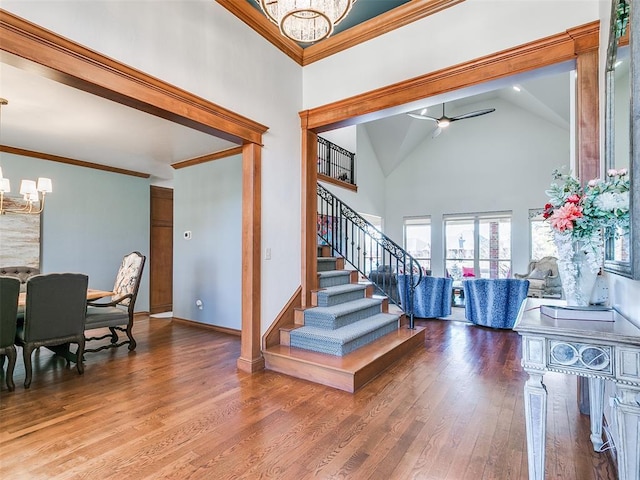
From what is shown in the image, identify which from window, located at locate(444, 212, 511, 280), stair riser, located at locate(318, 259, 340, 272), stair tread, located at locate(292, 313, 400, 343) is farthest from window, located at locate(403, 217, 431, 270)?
stair tread, located at locate(292, 313, 400, 343)

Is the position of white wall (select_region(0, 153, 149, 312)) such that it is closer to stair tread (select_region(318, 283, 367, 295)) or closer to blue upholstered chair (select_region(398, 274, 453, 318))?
stair tread (select_region(318, 283, 367, 295))

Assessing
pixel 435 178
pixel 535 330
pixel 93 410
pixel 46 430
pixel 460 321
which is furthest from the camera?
pixel 435 178

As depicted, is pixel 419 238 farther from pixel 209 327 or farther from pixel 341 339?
pixel 341 339

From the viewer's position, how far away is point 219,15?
2.98m

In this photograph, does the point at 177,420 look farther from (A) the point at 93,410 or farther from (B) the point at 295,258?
(B) the point at 295,258

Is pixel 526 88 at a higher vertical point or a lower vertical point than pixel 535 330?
higher

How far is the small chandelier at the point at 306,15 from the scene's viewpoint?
203 cm

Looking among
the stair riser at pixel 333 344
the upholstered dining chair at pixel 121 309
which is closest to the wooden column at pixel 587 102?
the stair riser at pixel 333 344

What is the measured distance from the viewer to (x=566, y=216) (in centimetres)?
155

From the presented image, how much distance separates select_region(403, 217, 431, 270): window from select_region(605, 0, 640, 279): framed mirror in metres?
8.29

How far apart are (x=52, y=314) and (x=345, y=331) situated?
9.19 feet

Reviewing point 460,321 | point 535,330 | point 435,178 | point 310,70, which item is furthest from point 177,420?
point 435,178

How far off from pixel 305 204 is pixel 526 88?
20.4 feet

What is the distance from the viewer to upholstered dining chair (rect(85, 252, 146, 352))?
3.76m
